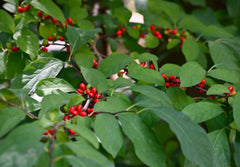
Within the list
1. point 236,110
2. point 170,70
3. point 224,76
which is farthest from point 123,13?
point 236,110

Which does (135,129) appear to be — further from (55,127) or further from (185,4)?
(185,4)

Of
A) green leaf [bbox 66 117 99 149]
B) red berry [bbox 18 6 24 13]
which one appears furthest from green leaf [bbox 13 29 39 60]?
green leaf [bbox 66 117 99 149]

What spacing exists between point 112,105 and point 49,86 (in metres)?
0.19

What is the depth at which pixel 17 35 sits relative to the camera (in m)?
0.79

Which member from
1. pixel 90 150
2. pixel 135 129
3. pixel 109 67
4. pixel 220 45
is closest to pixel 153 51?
pixel 220 45

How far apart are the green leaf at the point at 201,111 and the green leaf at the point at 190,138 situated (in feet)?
0.36

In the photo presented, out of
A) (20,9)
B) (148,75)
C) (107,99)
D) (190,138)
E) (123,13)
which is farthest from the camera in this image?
(123,13)

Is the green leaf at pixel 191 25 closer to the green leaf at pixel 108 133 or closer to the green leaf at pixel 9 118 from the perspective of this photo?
the green leaf at pixel 108 133

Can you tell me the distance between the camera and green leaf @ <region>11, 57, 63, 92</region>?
73 cm

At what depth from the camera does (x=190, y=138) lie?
51 centimetres

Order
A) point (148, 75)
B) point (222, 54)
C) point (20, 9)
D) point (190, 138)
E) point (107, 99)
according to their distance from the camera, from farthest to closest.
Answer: point (222, 54) < point (20, 9) < point (148, 75) < point (107, 99) < point (190, 138)

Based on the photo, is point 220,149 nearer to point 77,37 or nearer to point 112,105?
point 112,105

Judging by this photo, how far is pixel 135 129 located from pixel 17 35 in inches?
18.7

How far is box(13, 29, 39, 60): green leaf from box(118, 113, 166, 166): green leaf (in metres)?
0.37
